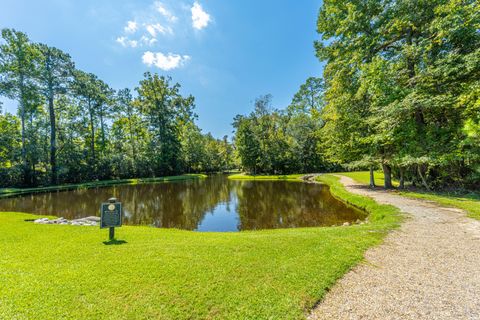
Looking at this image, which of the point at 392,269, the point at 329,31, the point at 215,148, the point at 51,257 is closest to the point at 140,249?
the point at 51,257

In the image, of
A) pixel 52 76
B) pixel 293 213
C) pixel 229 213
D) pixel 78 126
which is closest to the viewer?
pixel 293 213

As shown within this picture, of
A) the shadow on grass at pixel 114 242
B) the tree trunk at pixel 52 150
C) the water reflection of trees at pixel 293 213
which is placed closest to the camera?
the shadow on grass at pixel 114 242

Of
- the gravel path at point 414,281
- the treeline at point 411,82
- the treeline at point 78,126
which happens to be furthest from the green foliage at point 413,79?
the treeline at point 78,126

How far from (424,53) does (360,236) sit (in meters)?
12.0

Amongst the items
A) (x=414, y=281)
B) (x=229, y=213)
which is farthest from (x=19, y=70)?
(x=414, y=281)

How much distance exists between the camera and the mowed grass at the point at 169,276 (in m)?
2.61

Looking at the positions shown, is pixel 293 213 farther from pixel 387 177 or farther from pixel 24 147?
pixel 24 147

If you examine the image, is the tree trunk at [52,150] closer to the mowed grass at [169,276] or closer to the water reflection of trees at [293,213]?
the mowed grass at [169,276]

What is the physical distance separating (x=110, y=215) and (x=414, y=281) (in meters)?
6.65

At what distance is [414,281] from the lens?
335 cm

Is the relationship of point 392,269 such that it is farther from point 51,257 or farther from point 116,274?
point 51,257

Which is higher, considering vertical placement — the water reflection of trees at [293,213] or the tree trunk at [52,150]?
the tree trunk at [52,150]

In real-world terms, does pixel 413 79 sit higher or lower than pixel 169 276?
higher

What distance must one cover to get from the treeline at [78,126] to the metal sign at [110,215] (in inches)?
1050
